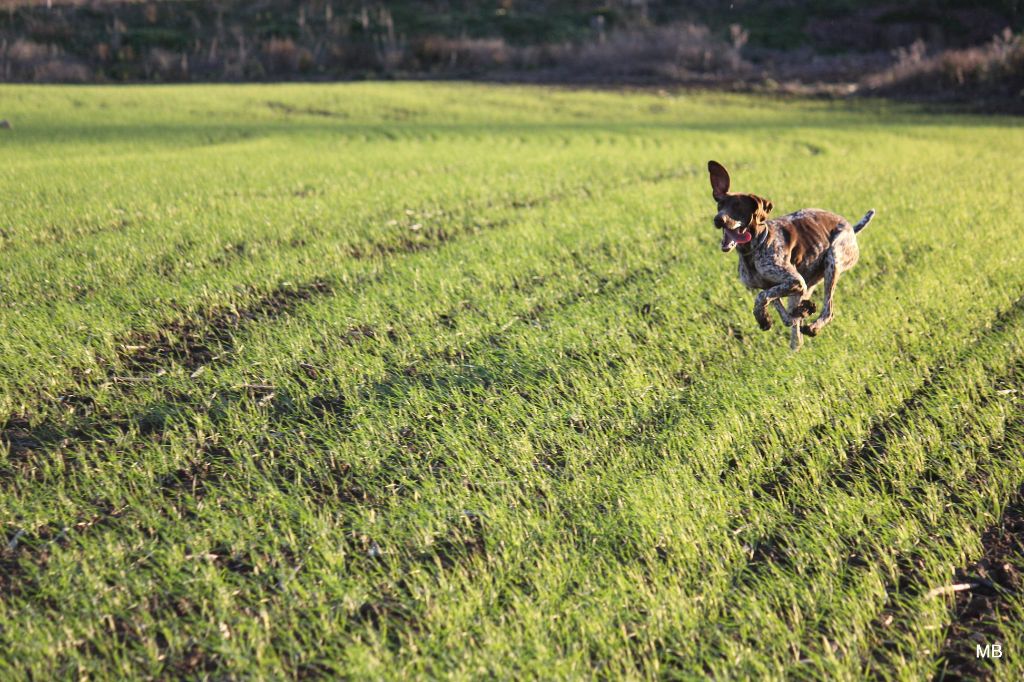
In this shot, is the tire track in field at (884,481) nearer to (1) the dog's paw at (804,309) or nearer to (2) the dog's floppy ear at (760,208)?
(1) the dog's paw at (804,309)

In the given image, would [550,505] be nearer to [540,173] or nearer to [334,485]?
[334,485]

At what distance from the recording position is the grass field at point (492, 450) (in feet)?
9.85

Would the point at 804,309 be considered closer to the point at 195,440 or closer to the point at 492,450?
the point at 492,450

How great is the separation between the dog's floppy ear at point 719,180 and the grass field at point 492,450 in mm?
1415

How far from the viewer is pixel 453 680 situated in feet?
8.96

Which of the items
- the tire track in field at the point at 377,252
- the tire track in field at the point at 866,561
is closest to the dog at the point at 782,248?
the tire track in field at the point at 866,561

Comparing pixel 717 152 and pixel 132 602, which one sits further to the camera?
pixel 717 152

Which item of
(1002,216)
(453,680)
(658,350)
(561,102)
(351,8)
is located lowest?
(453,680)

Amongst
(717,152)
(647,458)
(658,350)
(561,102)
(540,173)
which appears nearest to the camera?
(647,458)

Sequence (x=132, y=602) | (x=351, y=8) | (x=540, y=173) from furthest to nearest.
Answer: (x=351, y=8) < (x=540, y=173) < (x=132, y=602)

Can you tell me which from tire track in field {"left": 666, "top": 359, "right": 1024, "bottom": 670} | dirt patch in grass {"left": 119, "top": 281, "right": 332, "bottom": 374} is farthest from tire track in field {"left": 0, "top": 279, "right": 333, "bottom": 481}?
tire track in field {"left": 666, "top": 359, "right": 1024, "bottom": 670}

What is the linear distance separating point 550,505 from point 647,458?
68 centimetres

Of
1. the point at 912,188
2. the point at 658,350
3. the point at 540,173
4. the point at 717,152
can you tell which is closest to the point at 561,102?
the point at 717,152

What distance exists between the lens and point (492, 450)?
4285 millimetres
